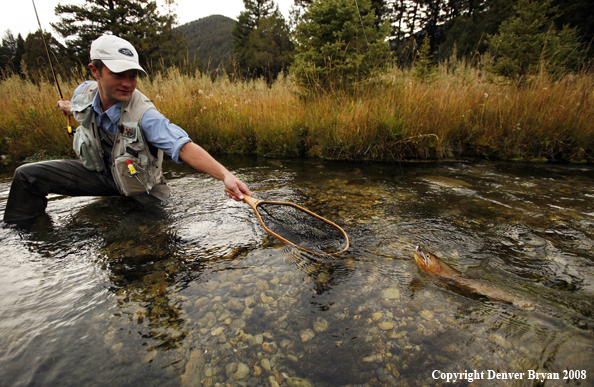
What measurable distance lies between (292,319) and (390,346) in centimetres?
61

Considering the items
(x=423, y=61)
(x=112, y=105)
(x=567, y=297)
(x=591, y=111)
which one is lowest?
(x=567, y=297)

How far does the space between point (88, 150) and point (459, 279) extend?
151 inches

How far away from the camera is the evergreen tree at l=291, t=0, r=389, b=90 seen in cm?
680

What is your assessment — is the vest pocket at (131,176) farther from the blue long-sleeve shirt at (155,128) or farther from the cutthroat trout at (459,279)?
the cutthroat trout at (459,279)

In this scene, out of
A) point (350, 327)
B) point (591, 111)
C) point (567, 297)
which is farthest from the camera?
point (591, 111)

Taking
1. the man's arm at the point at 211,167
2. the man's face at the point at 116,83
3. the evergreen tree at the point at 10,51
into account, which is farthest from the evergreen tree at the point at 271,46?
the man's arm at the point at 211,167

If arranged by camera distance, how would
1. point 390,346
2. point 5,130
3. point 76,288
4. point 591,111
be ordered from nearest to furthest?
point 390,346, point 76,288, point 591,111, point 5,130

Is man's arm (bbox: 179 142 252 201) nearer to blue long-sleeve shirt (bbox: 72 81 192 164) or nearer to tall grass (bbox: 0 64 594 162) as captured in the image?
blue long-sleeve shirt (bbox: 72 81 192 164)

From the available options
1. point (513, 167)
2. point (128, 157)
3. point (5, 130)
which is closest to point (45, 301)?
point (128, 157)

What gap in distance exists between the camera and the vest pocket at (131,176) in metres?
2.95

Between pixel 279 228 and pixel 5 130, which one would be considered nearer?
pixel 279 228

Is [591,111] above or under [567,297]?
above

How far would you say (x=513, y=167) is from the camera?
5188mm

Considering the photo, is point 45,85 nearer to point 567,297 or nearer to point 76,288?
point 76,288
